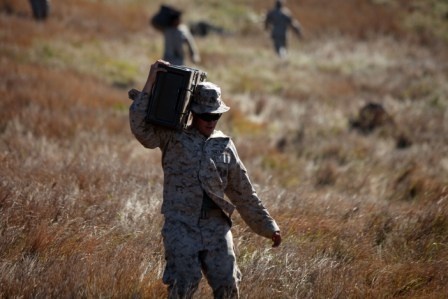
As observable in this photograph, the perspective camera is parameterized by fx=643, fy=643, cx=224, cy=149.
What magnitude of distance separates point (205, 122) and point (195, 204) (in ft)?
1.60

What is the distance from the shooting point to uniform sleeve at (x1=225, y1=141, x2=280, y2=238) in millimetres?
3842

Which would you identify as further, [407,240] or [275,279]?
[407,240]

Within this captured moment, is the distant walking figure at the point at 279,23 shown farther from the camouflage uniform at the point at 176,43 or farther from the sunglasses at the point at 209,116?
the sunglasses at the point at 209,116

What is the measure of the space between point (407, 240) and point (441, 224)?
0.43 m

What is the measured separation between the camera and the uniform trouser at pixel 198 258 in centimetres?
362

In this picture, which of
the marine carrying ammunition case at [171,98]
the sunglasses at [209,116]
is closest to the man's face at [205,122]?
the sunglasses at [209,116]

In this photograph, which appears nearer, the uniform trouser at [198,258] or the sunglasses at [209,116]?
the uniform trouser at [198,258]

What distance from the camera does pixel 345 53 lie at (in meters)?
23.0

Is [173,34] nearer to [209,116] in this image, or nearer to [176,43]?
[176,43]

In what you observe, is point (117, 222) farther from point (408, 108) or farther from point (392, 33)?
point (392, 33)

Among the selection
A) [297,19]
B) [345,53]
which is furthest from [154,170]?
[297,19]

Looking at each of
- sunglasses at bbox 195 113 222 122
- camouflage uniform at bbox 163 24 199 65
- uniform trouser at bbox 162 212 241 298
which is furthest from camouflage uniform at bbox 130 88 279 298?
camouflage uniform at bbox 163 24 199 65

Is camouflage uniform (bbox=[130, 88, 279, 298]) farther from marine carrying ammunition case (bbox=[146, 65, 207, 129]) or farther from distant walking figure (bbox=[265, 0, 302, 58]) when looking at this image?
distant walking figure (bbox=[265, 0, 302, 58])

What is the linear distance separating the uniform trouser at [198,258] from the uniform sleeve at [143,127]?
1.61 ft
